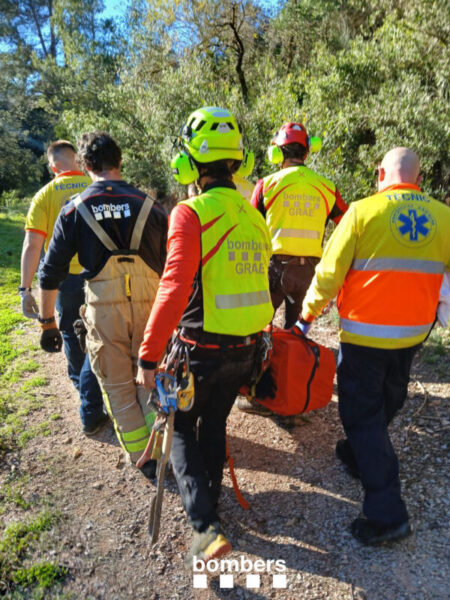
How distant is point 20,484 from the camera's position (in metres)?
3.25

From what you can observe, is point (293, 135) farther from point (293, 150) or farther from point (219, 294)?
point (219, 294)

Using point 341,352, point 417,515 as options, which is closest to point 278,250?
point 341,352

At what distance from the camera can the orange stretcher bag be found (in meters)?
3.05

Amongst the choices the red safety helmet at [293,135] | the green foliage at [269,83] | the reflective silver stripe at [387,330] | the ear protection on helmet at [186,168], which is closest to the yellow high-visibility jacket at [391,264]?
the reflective silver stripe at [387,330]

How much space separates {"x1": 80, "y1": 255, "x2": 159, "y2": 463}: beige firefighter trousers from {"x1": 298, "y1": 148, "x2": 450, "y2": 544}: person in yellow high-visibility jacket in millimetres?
1213

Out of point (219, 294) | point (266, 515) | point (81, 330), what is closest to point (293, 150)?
point (219, 294)

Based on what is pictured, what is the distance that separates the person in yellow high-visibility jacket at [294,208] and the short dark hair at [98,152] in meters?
1.58

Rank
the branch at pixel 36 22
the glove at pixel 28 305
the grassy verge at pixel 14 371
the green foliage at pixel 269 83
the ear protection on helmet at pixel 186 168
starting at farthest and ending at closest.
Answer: the branch at pixel 36 22
the green foliage at pixel 269 83
the grassy verge at pixel 14 371
the glove at pixel 28 305
the ear protection on helmet at pixel 186 168

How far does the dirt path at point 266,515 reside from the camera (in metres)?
2.44

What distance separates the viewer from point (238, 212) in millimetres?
2473

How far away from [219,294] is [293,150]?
7.73 ft

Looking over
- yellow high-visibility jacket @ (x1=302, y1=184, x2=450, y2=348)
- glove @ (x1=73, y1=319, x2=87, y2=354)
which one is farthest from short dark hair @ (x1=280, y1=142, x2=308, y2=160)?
glove @ (x1=73, y1=319, x2=87, y2=354)

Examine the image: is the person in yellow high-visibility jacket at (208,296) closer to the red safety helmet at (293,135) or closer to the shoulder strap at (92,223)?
the shoulder strap at (92,223)

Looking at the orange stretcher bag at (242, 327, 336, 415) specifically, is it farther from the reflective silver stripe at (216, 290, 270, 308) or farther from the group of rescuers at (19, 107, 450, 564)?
the reflective silver stripe at (216, 290, 270, 308)
